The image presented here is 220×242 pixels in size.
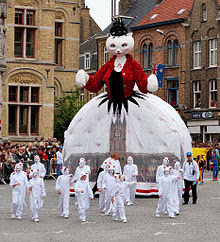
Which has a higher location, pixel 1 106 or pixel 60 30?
pixel 60 30

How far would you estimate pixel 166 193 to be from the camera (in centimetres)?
1811

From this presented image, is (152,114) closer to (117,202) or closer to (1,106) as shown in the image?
(117,202)

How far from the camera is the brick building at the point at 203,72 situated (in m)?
46.6

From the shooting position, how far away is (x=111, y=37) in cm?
2302

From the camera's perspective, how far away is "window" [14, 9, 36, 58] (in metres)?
36.7

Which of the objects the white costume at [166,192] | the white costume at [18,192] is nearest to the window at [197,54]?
the white costume at [166,192]

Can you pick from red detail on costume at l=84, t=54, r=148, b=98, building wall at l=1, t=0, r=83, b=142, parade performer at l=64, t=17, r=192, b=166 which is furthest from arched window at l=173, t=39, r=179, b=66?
red detail on costume at l=84, t=54, r=148, b=98

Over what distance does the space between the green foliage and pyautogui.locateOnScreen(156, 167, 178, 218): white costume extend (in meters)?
24.1

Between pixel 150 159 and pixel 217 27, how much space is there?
25274mm

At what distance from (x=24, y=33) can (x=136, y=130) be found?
15.3 meters

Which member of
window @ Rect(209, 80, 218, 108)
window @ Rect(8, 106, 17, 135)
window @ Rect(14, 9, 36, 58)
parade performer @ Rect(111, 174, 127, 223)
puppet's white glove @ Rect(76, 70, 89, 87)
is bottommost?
parade performer @ Rect(111, 174, 127, 223)

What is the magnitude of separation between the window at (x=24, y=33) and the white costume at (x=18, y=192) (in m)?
19.2

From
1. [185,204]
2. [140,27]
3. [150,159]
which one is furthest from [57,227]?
[140,27]

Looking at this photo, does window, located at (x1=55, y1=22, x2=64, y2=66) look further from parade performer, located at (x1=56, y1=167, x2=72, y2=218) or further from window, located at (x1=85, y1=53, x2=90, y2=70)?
parade performer, located at (x1=56, y1=167, x2=72, y2=218)
